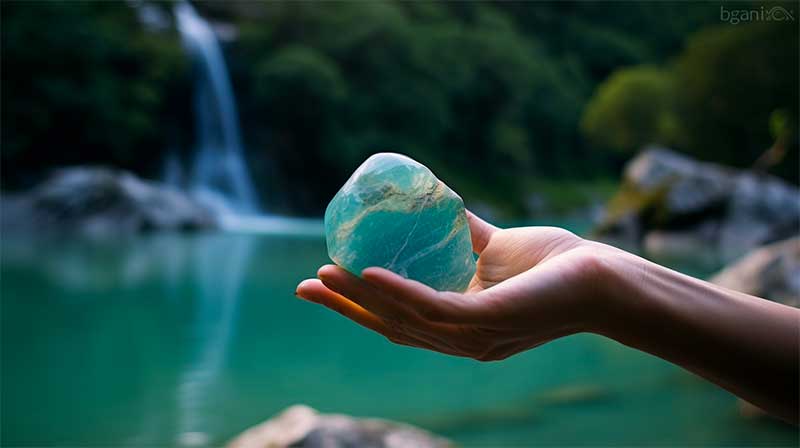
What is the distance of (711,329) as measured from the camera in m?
1.54

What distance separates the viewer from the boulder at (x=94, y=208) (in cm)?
1552

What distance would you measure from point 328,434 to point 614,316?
1888mm

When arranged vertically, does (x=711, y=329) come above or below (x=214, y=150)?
below

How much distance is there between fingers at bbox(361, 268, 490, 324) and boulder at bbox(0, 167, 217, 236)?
1526 cm

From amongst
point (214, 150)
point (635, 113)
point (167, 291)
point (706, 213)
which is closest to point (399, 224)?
point (167, 291)

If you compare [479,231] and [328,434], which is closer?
[479,231]

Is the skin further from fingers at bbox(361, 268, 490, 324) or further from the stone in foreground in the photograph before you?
the stone in foreground

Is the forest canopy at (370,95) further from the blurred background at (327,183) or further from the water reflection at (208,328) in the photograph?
the water reflection at (208,328)

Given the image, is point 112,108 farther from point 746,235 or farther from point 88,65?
point 746,235

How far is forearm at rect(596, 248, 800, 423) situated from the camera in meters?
1.49

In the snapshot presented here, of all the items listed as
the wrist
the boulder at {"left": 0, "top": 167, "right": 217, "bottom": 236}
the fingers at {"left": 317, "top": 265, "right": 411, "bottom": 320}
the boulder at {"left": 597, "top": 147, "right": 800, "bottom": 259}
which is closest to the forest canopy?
the boulder at {"left": 0, "top": 167, "right": 217, "bottom": 236}

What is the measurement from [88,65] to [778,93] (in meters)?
19.9

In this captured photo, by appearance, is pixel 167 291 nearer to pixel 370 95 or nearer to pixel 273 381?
pixel 273 381

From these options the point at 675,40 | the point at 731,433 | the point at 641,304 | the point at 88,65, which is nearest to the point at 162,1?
the point at 88,65
